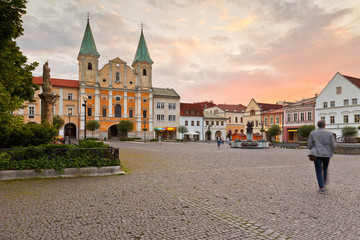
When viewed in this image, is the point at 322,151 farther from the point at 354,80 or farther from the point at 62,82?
the point at 62,82

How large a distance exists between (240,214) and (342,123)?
4926 cm

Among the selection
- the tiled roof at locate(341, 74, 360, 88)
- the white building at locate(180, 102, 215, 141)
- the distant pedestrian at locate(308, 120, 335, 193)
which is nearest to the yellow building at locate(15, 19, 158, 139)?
the white building at locate(180, 102, 215, 141)

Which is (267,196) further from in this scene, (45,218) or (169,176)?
(45,218)

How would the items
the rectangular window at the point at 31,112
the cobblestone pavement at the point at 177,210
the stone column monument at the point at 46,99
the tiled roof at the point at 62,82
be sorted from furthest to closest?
1. the tiled roof at the point at 62,82
2. the rectangular window at the point at 31,112
3. the stone column monument at the point at 46,99
4. the cobblestone pavement at the point at 177,210

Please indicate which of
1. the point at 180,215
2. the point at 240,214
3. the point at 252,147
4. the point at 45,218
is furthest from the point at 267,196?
the point at 252,147

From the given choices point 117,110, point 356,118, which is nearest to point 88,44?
point 117,110

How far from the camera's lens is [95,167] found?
9.14 m

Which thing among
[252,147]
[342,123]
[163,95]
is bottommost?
[252,147]

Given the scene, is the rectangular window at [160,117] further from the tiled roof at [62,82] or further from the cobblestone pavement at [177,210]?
the cobblestone pavement at [177,210]

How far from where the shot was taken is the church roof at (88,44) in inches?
2352

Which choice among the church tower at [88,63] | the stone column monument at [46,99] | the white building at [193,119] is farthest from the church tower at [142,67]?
the stone column monument at [46,99]

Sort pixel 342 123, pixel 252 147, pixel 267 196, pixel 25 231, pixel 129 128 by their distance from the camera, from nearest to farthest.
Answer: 1. pixel 25 231
2. pixel 267 196
3. pixel 252 147
4. pixel 342 123
5. pixel 129 128

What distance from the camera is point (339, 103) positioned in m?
45.8

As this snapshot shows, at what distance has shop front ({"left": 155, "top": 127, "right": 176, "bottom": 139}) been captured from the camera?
65.2 meters
